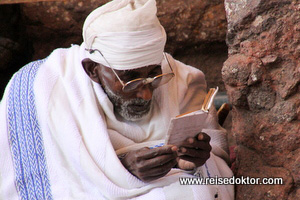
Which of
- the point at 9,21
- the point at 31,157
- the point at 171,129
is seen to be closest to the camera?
the point at 171,129

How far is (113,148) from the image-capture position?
11.0 ft

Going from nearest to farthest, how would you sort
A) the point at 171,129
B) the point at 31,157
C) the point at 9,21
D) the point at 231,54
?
the point at 171,129 → the point at 231,54 → the point at 31,157 → the point at 9,21

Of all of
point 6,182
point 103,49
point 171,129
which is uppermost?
point 103,49

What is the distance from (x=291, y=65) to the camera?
2.95 meters

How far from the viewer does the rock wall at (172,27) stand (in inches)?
192

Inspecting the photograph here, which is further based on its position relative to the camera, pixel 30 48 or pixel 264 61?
pixel 30 48

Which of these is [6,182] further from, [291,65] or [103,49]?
[291,65]

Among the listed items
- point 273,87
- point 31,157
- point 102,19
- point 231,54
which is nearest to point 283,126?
point 273,87

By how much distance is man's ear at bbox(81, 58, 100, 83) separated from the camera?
11.3 ft

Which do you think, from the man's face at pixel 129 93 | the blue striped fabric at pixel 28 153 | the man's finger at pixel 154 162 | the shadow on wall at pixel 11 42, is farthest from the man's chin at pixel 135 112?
the shadow on wall at pixel 11 42

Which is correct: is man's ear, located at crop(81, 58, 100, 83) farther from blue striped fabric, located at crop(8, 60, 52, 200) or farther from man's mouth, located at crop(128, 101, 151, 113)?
blue striped fabric, located at crop(8, 60, 52, 200)

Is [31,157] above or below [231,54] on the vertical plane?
below

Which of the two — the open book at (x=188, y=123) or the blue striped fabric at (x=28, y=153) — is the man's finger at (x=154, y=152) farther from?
the blue striped fabric at (x=28, y=153)

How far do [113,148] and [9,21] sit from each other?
7.17ft
